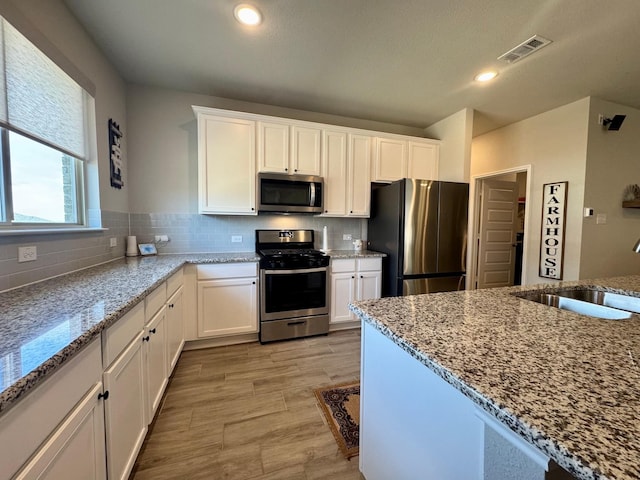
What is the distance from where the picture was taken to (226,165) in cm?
273

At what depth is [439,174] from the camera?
3551mm

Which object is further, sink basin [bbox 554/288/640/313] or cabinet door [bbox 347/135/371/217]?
cabinet door [bbox 347/135/371/217]

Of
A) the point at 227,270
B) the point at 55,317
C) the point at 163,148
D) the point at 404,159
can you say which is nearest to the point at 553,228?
the point at 404,159

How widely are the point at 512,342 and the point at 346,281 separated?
2.25 meters

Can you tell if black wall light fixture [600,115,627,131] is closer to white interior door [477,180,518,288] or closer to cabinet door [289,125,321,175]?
white interior door [477,180,518,288]

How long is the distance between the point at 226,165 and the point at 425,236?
226cm

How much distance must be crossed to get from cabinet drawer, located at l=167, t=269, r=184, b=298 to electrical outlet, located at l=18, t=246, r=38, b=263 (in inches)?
27.8

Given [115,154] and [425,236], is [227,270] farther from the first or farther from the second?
[425,236]

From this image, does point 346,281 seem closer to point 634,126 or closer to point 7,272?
point 7,272

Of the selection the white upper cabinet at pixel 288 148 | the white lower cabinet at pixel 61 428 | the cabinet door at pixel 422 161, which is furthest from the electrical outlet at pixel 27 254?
the cabinet door at pixel 422 161

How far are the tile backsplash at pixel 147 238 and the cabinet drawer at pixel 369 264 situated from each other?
52 cm

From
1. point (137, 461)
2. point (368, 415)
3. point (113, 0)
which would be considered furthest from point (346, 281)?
point (113, 0)

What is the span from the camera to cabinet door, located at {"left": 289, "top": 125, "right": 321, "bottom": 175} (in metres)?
2.93

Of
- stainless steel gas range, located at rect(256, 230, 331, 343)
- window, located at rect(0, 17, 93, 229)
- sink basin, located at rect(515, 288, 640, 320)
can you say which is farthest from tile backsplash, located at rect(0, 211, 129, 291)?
sink basin, located at rect(515, 288, 640, 320)
